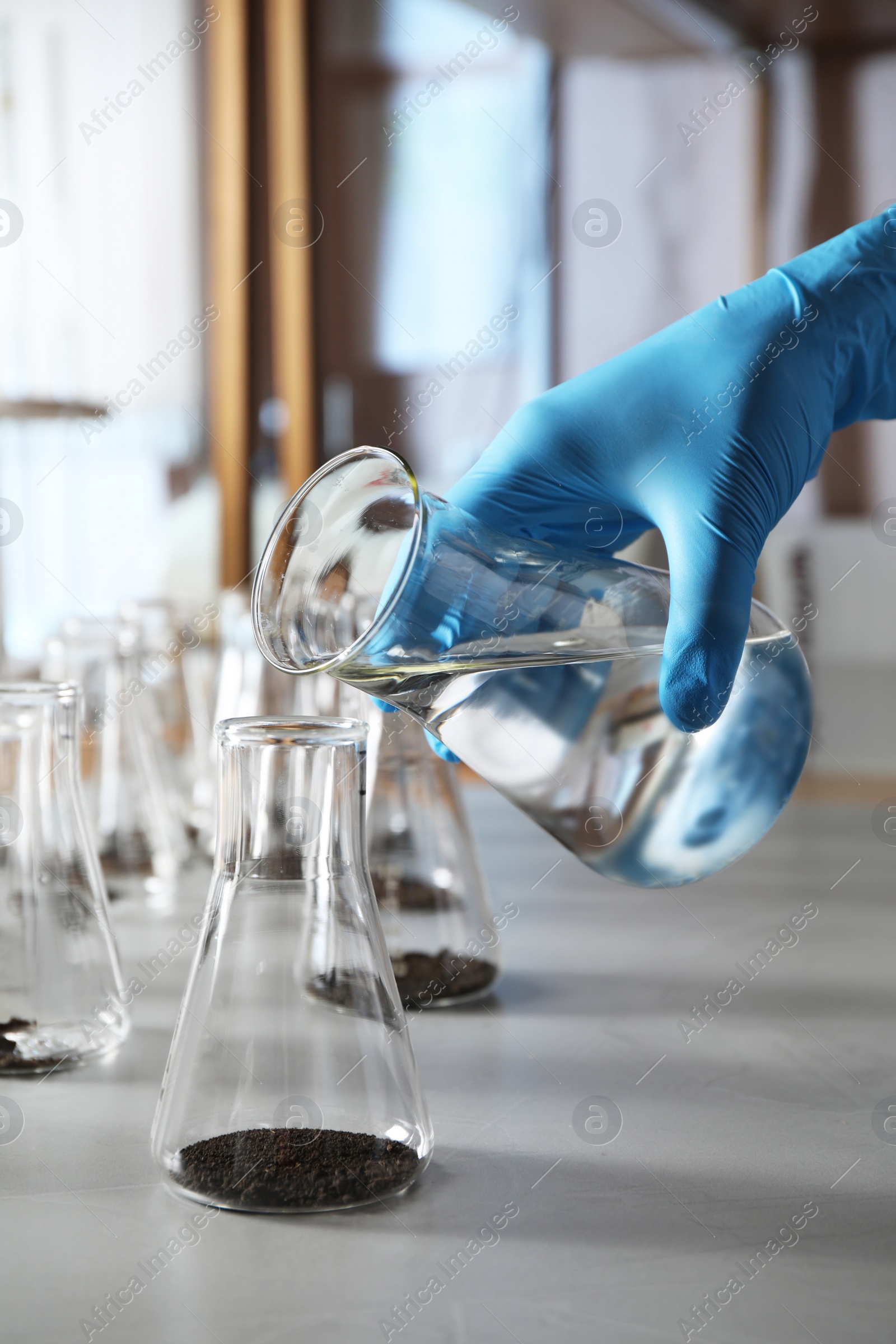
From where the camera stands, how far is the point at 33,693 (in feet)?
2.09

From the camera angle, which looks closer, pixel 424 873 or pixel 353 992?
pixel 353 992

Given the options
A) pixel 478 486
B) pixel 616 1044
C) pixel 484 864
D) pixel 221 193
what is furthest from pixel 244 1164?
pixel 221 193

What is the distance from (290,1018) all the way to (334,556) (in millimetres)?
221

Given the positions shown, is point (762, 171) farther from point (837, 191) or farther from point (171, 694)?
point (171, 694)

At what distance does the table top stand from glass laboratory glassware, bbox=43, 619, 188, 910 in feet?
0.53

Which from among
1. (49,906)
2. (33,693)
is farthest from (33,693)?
(49,906)

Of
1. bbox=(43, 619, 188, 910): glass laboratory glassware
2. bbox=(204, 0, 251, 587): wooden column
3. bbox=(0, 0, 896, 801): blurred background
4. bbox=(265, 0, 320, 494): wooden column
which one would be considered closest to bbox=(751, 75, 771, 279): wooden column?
bbox=(0, 0, 896, 801): blurred background

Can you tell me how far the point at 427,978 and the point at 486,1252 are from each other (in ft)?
0.94

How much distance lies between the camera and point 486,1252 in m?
0.43

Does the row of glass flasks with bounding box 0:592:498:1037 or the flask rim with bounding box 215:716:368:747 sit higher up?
the flask rim with bounding box 215:716:368:747

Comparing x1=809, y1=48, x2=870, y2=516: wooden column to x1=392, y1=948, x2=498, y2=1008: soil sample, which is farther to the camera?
x1=809, y1=48, x2=870, y2=516: wooden column

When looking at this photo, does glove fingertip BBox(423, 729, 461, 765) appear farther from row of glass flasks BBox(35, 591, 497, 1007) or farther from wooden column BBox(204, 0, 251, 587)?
wooden column BBox(204, 0, 251, 587)

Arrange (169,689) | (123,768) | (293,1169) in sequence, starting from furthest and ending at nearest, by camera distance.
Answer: (169,689), (123,768), (293,1169)

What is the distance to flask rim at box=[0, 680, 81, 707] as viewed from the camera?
64 cm
